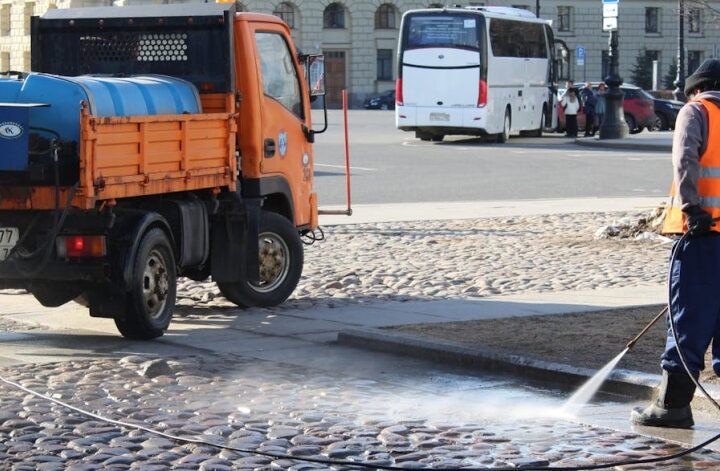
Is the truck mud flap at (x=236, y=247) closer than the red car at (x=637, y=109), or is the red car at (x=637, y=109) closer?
the truck mud flap at (x=236, y=247)

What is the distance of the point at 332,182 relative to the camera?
25703mm

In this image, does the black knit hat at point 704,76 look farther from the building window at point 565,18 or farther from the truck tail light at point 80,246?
the building window at point 565,18

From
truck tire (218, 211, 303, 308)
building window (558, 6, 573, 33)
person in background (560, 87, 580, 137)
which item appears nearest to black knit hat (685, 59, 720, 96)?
truck tire (218, 211, 303, 308)

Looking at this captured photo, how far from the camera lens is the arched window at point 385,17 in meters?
88.5

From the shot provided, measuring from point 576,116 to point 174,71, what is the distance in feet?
110

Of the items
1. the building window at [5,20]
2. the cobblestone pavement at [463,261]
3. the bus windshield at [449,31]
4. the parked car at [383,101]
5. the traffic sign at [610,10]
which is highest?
the building window at [5,20]

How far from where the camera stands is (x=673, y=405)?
7434 mm

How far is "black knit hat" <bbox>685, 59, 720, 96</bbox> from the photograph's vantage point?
25.1 ft

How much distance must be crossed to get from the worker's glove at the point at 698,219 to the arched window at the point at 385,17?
269 ft

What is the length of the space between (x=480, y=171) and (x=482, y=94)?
1067 centimetres

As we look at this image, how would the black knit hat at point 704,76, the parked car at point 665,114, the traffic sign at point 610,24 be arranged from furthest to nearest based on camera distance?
the parked car at point 665,114 < the traffic sign at point 610,24 < the black knit hat at point 704,76

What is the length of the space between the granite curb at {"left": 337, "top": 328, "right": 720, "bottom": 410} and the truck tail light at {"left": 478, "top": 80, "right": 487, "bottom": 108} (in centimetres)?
2933

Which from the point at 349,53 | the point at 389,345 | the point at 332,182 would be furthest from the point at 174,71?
the point at 349,53

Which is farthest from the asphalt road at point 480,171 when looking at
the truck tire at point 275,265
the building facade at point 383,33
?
the building facade at point 383,33
